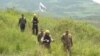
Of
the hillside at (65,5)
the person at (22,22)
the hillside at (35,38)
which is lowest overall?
the hillside at (65,5)

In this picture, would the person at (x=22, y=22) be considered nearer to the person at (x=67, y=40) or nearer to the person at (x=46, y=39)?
the person at (x=46, y=39)

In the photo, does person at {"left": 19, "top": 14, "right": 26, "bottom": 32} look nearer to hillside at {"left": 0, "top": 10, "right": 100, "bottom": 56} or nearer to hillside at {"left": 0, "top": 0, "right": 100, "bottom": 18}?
hillside at {"left": 0, "top": 10, "right": 100, "bottom": 56}

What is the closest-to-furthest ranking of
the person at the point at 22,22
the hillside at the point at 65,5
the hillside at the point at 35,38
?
the hillside at the point at 35,38, the person at the point at 22,22, the hillside at the point at 65,5

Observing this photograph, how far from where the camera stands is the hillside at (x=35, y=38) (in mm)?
27922

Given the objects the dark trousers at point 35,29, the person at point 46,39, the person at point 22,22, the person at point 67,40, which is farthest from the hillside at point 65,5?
the person at point 46,39

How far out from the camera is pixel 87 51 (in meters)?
28.3

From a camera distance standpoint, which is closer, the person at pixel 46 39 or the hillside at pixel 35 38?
the person at pixel 46 39

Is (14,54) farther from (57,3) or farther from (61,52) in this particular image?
(57,3)

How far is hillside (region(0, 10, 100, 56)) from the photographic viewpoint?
91.6 feet

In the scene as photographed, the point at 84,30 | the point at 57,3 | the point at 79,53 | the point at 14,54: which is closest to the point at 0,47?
the point at 14,54

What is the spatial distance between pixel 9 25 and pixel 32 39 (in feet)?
23.2

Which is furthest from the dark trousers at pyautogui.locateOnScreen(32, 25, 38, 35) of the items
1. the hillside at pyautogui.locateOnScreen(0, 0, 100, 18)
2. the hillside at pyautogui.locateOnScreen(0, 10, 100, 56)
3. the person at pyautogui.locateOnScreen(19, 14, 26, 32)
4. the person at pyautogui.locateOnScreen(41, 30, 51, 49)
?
the hillside at pyautogui.locateOnScreen(0, 0, 100, 18)

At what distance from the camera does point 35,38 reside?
33938 millimetres

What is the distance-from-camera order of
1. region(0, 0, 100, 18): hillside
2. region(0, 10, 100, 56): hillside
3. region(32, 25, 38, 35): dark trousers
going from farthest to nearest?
region(0, 0, 100, 18): hillside, region(32, 25, 38, 35): dark trousers, region(0, 10, 100, 56): hillside
